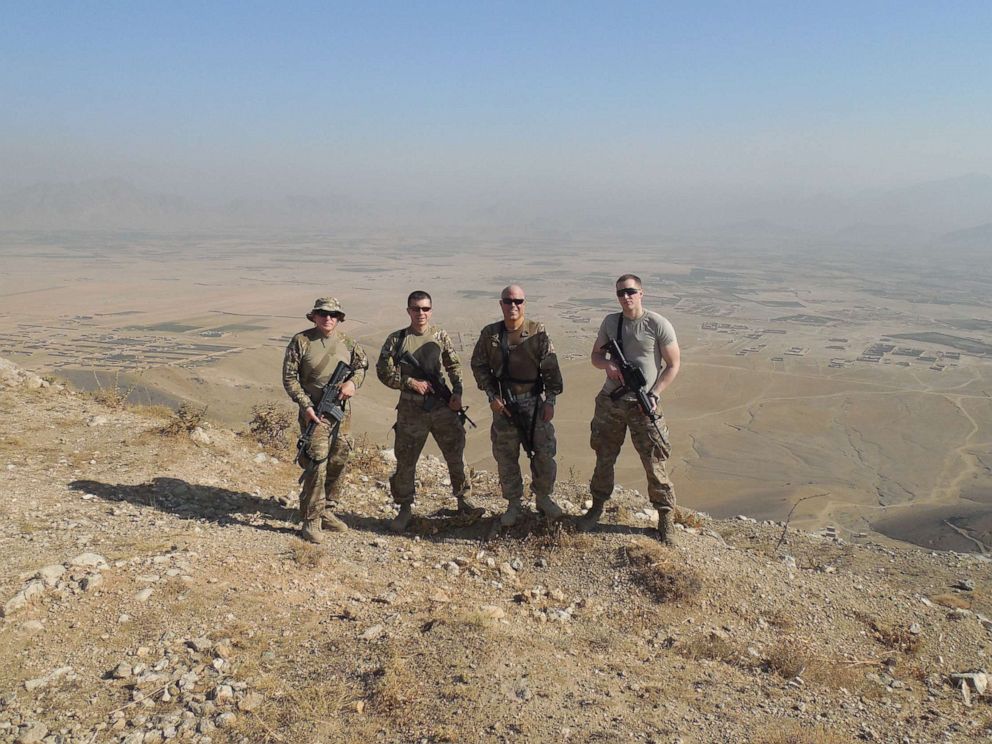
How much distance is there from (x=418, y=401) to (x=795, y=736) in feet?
11.7

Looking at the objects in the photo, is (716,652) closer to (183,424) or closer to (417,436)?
(417,436)

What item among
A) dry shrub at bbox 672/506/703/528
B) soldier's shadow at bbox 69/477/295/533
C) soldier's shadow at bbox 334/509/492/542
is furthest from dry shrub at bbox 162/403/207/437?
dry shrub at bbox 672/506/703/528

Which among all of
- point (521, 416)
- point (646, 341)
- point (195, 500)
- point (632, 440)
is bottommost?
point (195, 500)

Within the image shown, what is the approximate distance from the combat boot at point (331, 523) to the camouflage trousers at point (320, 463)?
168 millimetres

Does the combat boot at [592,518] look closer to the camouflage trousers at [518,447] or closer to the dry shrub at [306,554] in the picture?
the camouflage trousers at [518,447]

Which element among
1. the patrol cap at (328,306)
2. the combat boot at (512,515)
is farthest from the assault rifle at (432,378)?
the combat boot at (512,515)

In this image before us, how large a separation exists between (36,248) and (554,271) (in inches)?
4841

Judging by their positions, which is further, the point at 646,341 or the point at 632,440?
the point at 632,440

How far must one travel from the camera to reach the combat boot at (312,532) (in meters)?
5.34

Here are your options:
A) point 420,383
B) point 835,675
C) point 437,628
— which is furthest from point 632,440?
point 437,628

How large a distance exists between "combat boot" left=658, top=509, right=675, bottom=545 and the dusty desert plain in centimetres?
235

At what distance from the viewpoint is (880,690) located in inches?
157

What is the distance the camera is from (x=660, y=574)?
4941 mm

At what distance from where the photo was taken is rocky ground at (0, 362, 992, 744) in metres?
3.16
